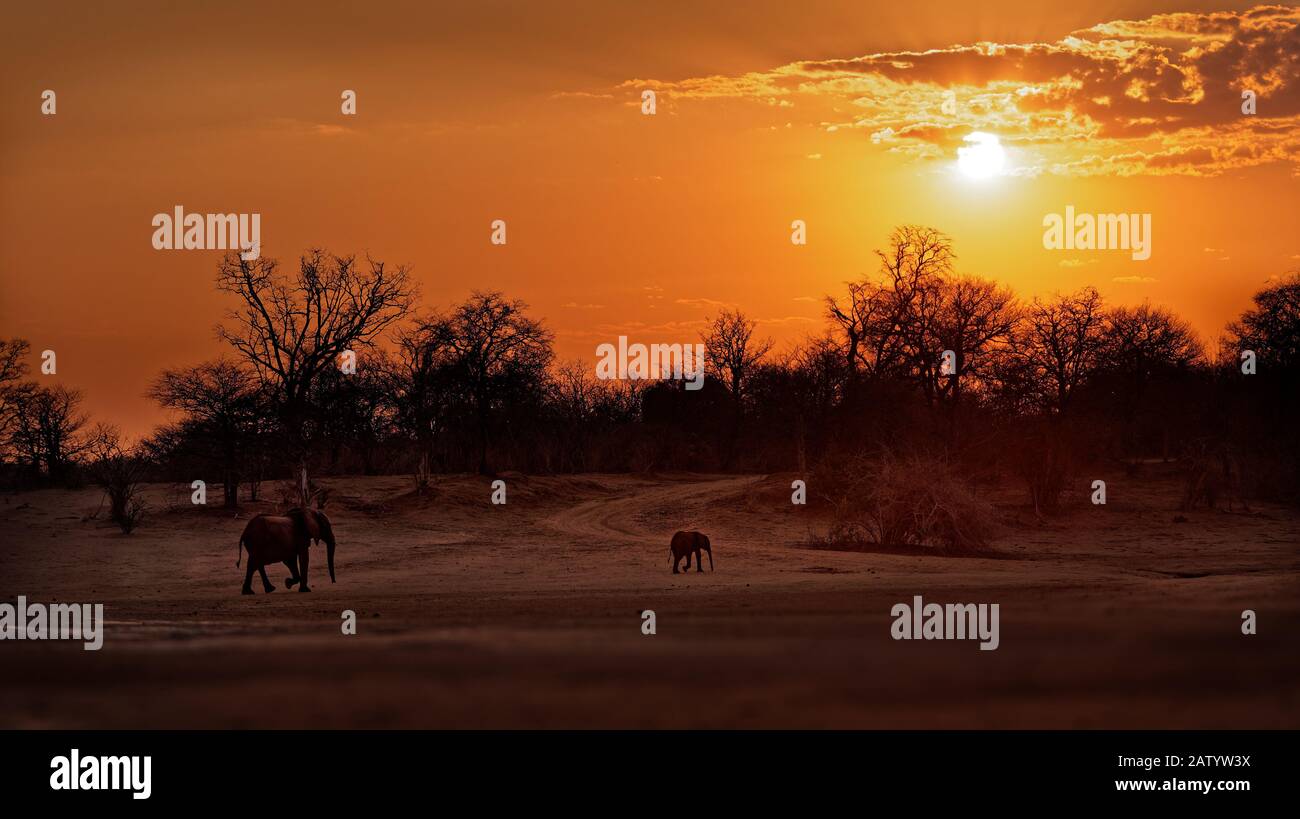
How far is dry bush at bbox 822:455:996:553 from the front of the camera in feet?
125

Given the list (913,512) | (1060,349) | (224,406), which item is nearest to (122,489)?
(224,406)

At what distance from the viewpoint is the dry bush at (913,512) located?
3797cm

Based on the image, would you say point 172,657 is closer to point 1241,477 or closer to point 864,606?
point 864,606

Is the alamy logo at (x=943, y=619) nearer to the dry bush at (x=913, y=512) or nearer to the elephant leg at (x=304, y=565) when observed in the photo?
the elephant leg at (x=304, y=565)

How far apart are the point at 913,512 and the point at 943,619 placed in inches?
774

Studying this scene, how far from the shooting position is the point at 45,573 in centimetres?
3161

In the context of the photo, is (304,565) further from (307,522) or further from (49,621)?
(49,621)

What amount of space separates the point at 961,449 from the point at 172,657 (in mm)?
50826

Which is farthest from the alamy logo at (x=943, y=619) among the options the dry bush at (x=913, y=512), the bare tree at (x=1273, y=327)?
the bare tree at (x=1273, y=327)

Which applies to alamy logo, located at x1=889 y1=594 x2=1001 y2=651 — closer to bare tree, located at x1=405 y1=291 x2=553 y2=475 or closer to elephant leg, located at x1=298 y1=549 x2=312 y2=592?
elephant leg, located at x1=298 y1=549 x2=312 y2=592

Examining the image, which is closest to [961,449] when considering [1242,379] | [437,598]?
[1242,379]

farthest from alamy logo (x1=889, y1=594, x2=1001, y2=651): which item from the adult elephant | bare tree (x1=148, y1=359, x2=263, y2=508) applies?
bare tree (x1=148, y1=359, x2=263, y2=508)

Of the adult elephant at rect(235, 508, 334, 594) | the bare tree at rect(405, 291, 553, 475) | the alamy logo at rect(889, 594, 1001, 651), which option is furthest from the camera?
the bare tree at rect(405, 291, 553, 475)

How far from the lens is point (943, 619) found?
62.7 feet
